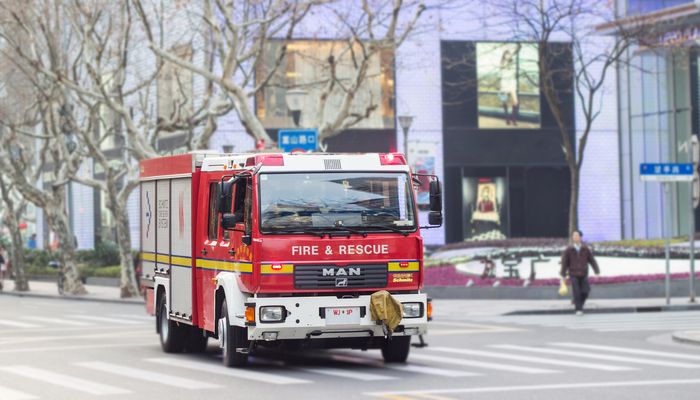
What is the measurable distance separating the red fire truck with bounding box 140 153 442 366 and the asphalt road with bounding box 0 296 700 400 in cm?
55

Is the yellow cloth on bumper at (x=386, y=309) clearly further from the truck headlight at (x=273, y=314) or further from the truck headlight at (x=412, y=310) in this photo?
the truck headlight at (x=273, y=314)

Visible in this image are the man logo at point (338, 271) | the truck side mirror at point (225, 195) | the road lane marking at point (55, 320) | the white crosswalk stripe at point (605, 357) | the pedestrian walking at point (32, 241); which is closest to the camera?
the man logo at point (338, 271)

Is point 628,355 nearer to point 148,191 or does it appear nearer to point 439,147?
point 148,191

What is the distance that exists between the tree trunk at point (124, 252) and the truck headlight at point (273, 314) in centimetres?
2600

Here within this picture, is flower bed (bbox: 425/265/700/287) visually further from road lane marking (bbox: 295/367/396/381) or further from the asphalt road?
road lane marking (bbox: 295/367/396/381)

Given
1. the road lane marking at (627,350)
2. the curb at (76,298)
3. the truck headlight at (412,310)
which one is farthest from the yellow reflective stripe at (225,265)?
the curb at (76,298)

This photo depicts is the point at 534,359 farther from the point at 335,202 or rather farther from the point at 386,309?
the point at 335,202

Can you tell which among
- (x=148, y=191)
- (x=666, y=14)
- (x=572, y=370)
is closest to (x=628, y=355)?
(x=572, y=370)

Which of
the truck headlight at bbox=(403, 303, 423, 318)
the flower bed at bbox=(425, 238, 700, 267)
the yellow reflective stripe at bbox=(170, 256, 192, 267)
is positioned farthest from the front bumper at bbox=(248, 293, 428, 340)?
the flower bed at bbox=(425, 238, 700, 267)

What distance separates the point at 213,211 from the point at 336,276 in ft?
8.76

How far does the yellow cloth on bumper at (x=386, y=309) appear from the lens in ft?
54.5

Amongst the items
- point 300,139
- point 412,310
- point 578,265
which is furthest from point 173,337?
point 578,265

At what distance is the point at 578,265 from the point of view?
28.7 metres

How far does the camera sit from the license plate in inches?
657
